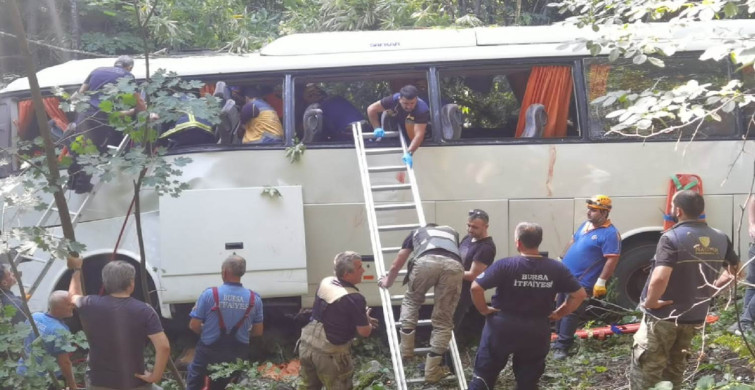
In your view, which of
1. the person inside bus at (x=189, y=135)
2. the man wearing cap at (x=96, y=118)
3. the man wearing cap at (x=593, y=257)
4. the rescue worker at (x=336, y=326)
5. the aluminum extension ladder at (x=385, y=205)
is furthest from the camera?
the person inside bus at (x=189, y=135)

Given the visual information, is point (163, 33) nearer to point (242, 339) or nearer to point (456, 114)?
point (456, 114)

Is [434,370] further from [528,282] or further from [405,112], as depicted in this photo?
[405,112]

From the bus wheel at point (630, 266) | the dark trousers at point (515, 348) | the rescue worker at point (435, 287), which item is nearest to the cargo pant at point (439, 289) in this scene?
the rescue worker at point (435, 287)

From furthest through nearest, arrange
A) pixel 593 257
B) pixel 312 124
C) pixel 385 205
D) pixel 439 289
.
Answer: pixel 312 124, pixel 385 205, pixel 593 257, pixel 439 289

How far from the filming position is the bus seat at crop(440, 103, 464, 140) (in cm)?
855

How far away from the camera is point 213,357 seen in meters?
6.52

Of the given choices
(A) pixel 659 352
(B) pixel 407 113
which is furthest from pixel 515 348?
(B) pixel 407 113

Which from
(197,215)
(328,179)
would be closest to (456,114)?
(328,179)

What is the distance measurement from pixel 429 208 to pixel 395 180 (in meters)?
0.44

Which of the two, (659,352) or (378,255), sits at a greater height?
(378,255)

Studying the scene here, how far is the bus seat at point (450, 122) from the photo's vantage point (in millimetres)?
8547

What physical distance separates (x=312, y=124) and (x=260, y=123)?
512mm

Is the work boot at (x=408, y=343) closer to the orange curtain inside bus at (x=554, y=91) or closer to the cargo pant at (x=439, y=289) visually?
the cargo pant at (x=439, y=289)

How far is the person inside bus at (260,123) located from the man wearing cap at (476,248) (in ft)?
7.61
